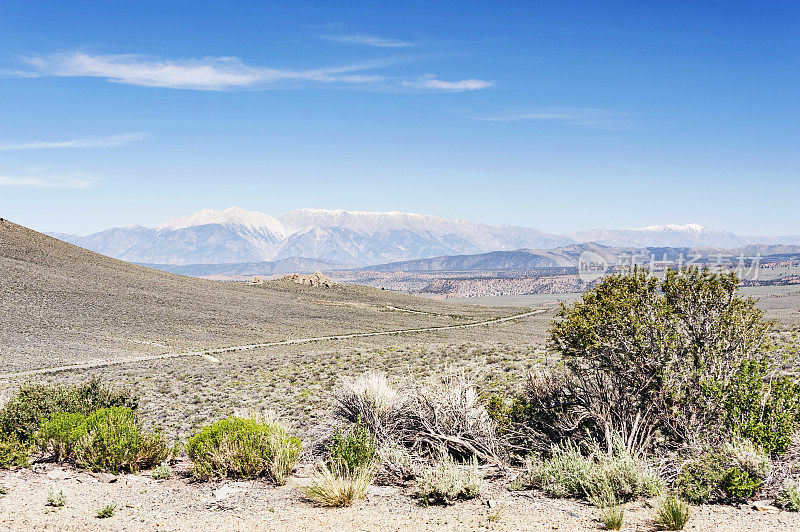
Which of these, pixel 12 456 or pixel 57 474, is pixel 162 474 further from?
pixel 12 456

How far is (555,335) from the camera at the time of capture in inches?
424

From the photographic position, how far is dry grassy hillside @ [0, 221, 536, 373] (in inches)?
1532

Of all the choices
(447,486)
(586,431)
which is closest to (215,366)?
(586,431)

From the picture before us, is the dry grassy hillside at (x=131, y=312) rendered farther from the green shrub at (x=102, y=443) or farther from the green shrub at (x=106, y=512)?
the green shrub at (x=106, y=512)

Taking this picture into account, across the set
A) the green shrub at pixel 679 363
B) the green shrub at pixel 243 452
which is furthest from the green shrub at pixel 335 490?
the green shrub at pixel 679 363

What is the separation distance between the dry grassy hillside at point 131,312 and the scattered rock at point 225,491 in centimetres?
2655

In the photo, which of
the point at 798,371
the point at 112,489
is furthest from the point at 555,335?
the point at 798,371

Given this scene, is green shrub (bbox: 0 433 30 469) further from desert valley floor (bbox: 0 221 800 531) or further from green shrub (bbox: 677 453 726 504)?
green shrub (bbox: 677 453 726 504)

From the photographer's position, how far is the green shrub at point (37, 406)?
1149cm

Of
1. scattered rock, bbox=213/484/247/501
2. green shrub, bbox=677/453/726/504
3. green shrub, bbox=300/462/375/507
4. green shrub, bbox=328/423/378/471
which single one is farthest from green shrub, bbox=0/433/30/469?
green shrub, bbox=677/453/726/504

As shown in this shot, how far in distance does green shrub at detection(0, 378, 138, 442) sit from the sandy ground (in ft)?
9.47

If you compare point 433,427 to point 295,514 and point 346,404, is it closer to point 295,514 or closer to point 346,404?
point 346,404

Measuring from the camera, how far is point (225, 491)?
870 centimetres

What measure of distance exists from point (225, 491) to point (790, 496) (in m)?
8.31
